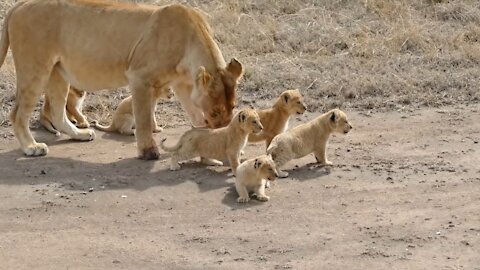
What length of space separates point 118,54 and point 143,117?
25.4 inches

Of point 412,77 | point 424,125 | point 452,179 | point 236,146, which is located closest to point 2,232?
point 236,146

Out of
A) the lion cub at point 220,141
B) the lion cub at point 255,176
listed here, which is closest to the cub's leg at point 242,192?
the lion cub at point 255,176

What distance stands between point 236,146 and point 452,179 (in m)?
1.75

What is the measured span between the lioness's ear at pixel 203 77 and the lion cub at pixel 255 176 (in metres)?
1.05

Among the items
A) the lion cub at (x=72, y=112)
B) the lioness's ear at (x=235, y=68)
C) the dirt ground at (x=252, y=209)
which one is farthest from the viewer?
the lion cub at (x=72, y=112)

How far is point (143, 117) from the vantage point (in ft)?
31.0

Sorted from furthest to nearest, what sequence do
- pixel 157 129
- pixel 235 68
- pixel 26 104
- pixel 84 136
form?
1. pixel 157 129
2. pixel 84 136
3. pixel 26 104
4. pixel 235 68

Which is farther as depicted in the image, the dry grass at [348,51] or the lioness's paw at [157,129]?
the dry grass at [348,51]

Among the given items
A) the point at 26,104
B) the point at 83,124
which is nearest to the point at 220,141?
the point at 26,104

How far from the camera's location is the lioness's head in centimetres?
912

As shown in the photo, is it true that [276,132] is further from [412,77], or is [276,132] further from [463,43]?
[463,43]

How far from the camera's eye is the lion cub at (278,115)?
952 centimetres

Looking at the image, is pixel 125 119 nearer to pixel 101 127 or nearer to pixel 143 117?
pixel 101 127

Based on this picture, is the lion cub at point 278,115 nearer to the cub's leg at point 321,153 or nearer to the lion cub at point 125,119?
the cub's leg at point 321,153
